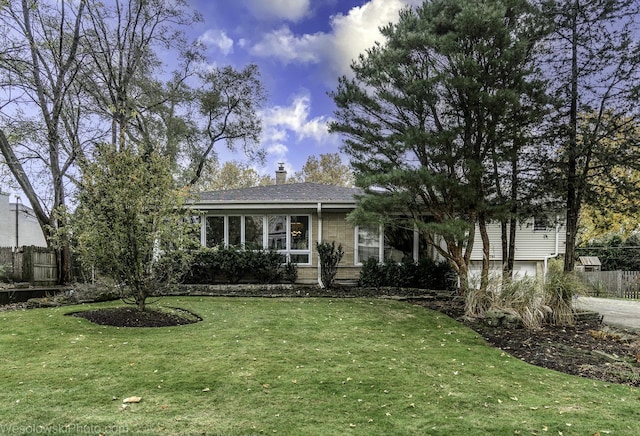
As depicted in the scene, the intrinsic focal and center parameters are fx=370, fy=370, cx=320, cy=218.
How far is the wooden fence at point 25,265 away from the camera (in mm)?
11727

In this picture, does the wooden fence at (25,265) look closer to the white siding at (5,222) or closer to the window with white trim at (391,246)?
the window with white trim at (391,246)

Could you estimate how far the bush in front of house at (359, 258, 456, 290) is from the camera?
11828 millimetres

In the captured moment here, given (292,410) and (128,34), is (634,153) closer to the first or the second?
(292,410)

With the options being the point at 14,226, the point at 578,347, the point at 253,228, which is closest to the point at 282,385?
the point at 578,347

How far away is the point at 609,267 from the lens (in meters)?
19.8

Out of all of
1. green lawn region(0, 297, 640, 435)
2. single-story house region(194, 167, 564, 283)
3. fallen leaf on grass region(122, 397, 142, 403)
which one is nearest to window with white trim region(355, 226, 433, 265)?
single-story house region(194, 167, 564, 283)

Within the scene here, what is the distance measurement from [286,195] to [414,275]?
5.39 m

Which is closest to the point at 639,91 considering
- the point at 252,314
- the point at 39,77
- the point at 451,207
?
the point at 451,207

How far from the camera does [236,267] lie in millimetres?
12023

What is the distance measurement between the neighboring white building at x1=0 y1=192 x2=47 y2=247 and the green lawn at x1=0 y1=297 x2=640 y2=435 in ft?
65.3

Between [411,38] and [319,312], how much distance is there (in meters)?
6.64

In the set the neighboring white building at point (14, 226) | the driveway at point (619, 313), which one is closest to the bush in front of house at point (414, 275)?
the driveway at point (619, 313)

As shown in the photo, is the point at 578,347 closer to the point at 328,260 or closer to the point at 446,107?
the point at 446,107

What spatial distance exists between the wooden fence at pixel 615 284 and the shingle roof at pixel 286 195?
9.84m
